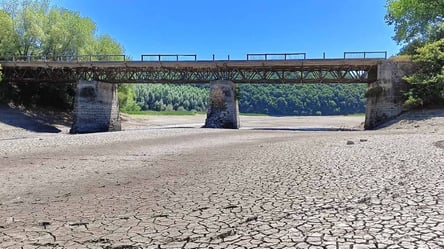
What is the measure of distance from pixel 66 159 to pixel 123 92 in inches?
1997

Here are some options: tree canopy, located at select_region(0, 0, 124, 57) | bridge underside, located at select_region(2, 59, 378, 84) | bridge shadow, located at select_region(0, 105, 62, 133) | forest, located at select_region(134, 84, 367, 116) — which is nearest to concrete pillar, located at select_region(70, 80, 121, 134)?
bridge underside, located at select_region(2, 59, 378, 84)

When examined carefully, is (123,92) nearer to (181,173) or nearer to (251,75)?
(251,75)

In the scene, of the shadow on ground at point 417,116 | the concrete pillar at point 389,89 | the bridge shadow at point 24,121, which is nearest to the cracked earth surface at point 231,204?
the shadow on ground at point 417,116

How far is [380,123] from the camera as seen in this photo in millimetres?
40594

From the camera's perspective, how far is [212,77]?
154 ft

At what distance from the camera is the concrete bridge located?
135 ft

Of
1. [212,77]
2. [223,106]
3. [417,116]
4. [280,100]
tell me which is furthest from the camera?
[280,100]

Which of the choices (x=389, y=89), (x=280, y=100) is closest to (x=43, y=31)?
(x=389, y=89)

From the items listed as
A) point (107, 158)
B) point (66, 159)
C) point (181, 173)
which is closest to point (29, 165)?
point (66, 159)

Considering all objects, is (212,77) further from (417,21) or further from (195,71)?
(417,21)

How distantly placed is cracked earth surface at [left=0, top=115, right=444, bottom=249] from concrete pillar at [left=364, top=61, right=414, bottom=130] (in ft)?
96.8

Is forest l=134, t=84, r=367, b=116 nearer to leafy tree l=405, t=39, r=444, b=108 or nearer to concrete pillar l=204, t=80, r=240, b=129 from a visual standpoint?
concrete pillar l=204, t=80, r=240, b=129

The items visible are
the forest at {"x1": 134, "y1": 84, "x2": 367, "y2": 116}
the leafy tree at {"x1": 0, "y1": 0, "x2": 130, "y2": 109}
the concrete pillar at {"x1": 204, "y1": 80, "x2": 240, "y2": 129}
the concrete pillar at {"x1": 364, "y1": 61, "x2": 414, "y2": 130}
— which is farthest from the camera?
the forest at {"x1": 134, "y1": 84, "x2": 367, "y2": 116}

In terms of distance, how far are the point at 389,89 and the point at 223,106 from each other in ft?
61.4
